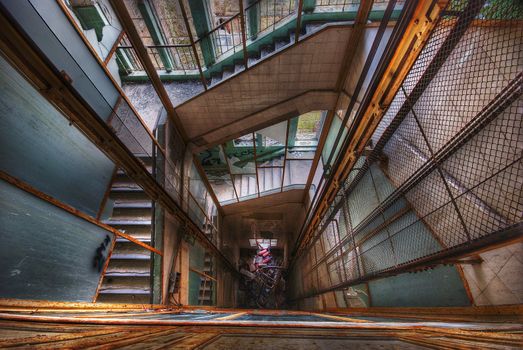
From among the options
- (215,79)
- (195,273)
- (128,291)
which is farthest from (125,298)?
(215,79)

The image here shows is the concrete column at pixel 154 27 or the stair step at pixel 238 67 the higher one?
the concrete column at pixel 154 27

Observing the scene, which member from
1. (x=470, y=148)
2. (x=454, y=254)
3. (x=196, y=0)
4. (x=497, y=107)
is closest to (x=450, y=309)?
(x=454, y=254)

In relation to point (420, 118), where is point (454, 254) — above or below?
below

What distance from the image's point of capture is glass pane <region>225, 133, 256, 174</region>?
9078mm

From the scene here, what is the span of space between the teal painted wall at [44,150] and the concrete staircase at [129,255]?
1.13 m

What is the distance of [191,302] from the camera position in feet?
22.0

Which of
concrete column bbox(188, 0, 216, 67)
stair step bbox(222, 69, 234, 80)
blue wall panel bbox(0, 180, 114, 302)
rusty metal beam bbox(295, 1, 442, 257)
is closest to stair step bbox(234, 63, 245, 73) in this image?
stair step bbox(222, 69, 234, 80)

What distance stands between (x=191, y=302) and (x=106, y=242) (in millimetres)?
3763

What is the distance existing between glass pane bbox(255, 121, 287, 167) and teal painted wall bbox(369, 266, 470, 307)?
5.13 metres

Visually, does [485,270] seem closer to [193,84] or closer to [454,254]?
[454,254]

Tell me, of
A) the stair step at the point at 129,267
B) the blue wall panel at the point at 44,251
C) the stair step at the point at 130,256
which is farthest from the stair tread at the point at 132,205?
the blue wall panel at the point at 44,251

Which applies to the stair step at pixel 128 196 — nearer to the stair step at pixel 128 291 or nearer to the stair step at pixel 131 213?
the stair step at pixel 131 213

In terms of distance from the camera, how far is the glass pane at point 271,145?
26.0ft

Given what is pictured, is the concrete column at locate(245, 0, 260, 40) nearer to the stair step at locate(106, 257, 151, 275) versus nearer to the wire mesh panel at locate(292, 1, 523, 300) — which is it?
the wire mesh panel at locate(292, 1, 523, 300)
